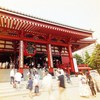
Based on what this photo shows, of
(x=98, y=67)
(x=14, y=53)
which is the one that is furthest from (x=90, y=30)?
(x=98, y=67)

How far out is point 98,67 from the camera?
102 ft

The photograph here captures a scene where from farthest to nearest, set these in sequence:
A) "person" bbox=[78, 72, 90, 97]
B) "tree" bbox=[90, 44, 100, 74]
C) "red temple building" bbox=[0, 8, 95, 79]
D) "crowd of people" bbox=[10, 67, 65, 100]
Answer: "tree" bbox=[90, 44, 100, 74]
"red temple building" bbox=[0, 8, 95, 79]
"person" bbox=[78, 72, 90, 97]
"crowd of people" bbox=[10, 67, 65, 100]

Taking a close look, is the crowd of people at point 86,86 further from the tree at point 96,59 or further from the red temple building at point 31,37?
the tree at point 96,59

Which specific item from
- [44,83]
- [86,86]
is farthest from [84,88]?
[44,83]

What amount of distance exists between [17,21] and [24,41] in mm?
2289

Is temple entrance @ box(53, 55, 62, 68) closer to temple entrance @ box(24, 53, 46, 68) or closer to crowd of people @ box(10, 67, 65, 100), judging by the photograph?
temple entrance @ box(24, 53, 46, 68)

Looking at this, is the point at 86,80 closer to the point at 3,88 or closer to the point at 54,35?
the point at 3,88

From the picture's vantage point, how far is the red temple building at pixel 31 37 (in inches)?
438

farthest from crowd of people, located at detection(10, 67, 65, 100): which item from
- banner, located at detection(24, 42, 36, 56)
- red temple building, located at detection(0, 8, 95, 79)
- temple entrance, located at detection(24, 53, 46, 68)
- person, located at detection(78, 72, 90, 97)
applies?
temple entrance, located at detection(24, 53, 46, 68)

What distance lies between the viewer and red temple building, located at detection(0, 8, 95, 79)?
36.5 ft

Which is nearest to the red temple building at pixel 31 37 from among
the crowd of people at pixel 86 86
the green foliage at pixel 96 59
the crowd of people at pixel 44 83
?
the crowd of people at pixel 44 83

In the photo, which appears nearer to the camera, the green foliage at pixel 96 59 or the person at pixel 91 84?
the person at pixel 91 84

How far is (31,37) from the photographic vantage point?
13.2 m

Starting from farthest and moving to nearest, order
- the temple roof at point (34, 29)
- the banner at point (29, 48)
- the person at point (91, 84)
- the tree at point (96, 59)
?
the tree at point (96, 59), the banner at point (29, 48), the temple roof at point (34, 29), the person at point (91, 84)
